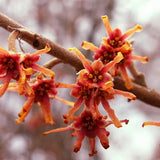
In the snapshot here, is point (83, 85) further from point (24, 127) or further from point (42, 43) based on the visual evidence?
point (24, 127)

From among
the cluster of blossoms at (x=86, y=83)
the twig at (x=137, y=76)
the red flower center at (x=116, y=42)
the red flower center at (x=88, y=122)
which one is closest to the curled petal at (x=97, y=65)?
the cluster of blossoms at (x=86, y=83)

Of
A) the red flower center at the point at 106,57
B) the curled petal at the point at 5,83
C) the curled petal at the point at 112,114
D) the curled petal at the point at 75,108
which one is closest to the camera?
the curled petal at the point at 5,83

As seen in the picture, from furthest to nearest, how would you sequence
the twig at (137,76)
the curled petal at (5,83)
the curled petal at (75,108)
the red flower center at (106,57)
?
the twig at (137,76), the red flower center at (106,57), the curled petal at (75,108), the curled petal at (5,83)

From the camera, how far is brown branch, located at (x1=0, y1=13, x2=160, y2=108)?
4.36ft

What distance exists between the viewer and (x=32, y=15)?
9898 mm

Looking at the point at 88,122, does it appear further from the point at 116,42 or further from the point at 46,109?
the point at 116,42

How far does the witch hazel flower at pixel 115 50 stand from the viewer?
5.11 ft

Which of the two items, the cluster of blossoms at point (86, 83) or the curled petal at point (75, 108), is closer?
the cluster of blossoms at point (86, 83)

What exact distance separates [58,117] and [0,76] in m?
5.84

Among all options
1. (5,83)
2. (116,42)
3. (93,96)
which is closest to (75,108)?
(93,96)

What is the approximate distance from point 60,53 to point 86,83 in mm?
253

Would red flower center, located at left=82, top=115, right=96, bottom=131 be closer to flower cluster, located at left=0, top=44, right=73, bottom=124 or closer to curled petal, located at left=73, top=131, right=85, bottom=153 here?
curled petal, located at left=73, top=131, right=85, bottom=153

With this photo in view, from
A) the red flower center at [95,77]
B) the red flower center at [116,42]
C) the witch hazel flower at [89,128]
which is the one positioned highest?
the red flower center at [116,42]

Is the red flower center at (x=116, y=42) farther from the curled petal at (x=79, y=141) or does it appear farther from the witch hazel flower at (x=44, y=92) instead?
the curled petal at (x=79, y=141)
